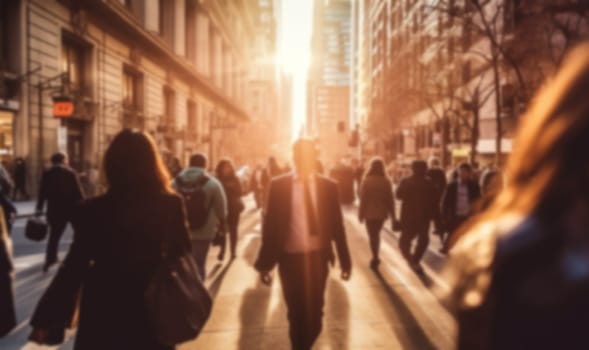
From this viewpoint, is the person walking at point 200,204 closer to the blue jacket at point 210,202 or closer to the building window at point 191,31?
the blue jacket at point 210,202

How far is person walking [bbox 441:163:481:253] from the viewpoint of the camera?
10.7 metres

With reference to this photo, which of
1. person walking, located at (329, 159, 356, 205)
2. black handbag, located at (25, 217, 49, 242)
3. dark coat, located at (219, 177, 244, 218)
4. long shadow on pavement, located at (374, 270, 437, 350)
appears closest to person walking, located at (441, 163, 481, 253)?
long shadow on pavement, located at (374, 270, 437, 350)

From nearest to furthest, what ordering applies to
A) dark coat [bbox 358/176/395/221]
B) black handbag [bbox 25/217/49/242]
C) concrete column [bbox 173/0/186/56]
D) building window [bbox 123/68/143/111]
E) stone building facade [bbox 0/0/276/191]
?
black handbag [bbox 25/217/49/242] → dark coat [bbox 358/176/395/221] → stone building facade [bbox 0/0/276/191] → building window [bbox 123/68/143/111] → concrete column [bbox 173/0/186/56]

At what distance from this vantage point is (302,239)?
475 cm

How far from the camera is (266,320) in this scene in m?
6.38

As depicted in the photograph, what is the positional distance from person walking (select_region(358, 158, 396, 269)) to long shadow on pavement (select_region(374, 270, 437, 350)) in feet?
7.20

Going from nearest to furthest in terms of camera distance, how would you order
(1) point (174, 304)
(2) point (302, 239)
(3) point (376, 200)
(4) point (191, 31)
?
(1) point (174, 304) < (2) point (302, 239) < (3) point (376, 200) < (4) point (191, 31)

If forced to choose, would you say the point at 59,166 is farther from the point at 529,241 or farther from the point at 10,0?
the point at 10,0

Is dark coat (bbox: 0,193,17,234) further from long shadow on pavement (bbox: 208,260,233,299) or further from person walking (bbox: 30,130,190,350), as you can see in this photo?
person walking (bbox: 30,130,190,350)

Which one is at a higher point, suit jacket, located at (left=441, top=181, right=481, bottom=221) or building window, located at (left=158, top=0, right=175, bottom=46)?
building window, located at (left=158, top=0, right=175, bottom=46)

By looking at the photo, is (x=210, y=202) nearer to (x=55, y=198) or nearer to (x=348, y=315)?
(x=348, y=315)

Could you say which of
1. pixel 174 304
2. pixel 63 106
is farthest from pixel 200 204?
pixel 63 106

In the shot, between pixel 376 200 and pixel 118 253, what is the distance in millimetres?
7256

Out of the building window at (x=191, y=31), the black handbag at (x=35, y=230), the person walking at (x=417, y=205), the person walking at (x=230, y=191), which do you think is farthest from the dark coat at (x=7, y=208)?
the building window at (x=191, y=31)
